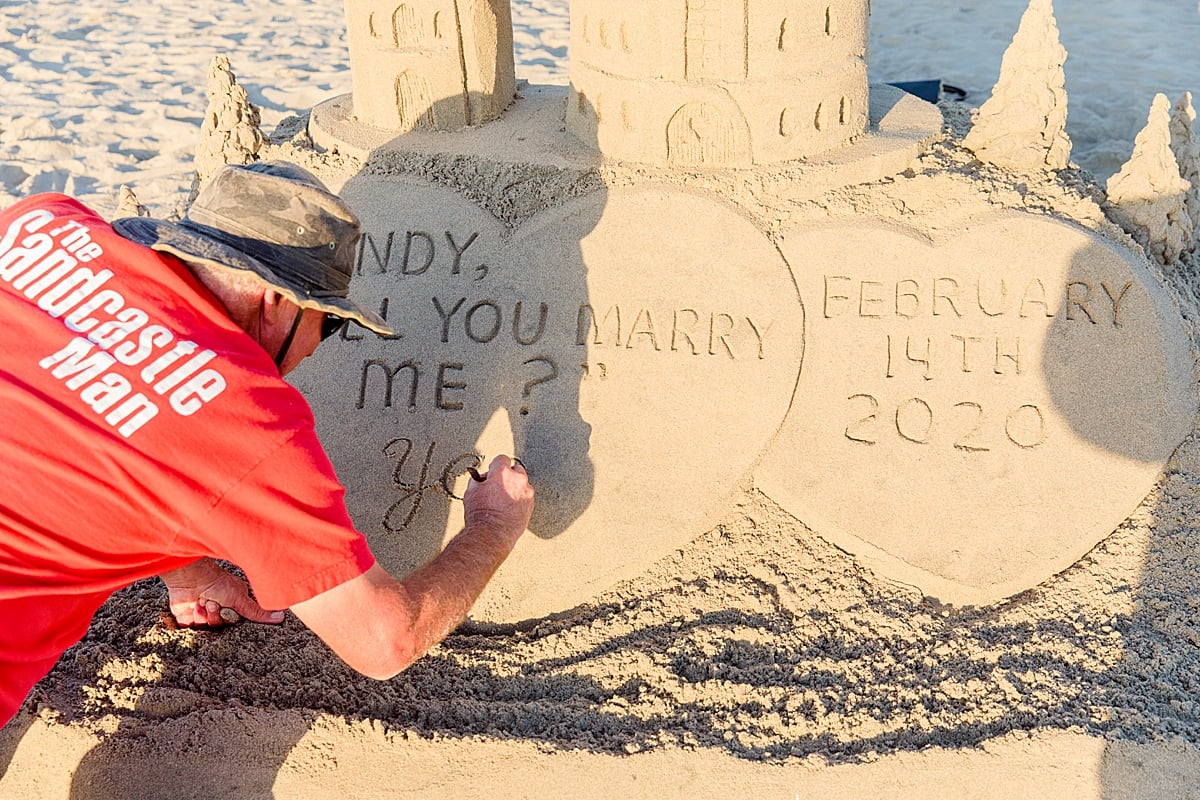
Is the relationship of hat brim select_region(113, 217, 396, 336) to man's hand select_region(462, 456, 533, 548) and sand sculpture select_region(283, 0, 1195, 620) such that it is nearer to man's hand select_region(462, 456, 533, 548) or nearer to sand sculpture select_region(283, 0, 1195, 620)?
man's hand select_region(462, 456, 533, 548)

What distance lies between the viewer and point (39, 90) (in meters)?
5.81

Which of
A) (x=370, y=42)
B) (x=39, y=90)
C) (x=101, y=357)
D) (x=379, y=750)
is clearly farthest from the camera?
(x=39, y=90)

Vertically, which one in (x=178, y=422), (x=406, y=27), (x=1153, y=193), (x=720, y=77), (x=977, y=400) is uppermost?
(x=406, y=27)

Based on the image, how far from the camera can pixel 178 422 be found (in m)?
1.58

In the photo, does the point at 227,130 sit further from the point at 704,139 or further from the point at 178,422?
the point at 178,422

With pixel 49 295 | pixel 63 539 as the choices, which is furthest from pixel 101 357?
pixel 63 539

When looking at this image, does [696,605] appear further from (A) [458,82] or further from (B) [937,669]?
(A) [458,82]

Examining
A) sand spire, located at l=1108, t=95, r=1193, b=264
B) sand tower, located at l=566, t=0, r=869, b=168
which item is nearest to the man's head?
sand tower, located at l=566, t=0, r=869, b=168

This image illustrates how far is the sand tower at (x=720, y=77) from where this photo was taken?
2.73 metres

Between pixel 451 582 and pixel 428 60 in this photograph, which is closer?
pixel 451 582

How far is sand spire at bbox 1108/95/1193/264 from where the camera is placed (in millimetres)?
3016

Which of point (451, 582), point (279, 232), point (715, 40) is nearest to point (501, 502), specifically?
point (451, 582)

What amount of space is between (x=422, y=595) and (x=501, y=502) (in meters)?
0.41

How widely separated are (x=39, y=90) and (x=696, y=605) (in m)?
5.23
